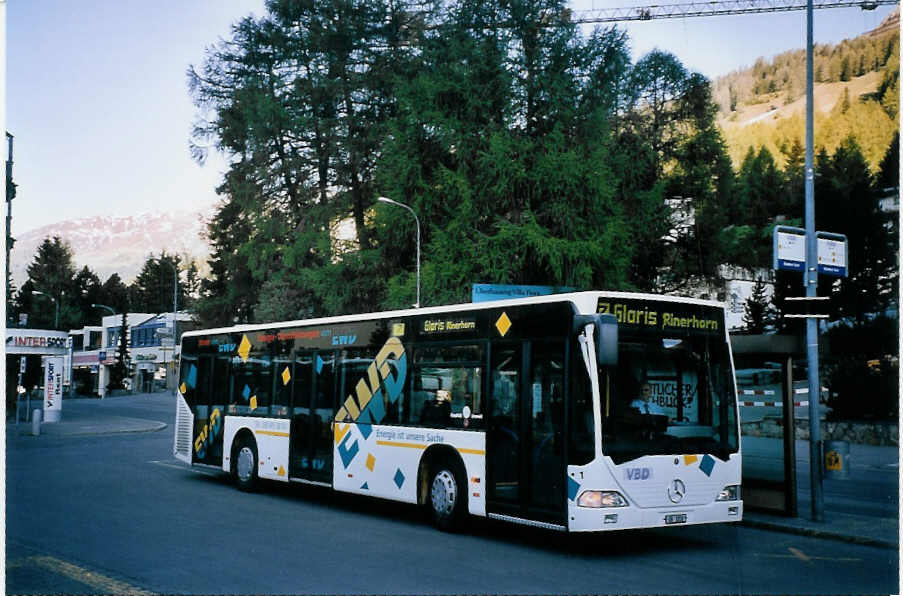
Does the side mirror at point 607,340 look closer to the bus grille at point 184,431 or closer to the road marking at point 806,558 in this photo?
the road marking at point 806,558

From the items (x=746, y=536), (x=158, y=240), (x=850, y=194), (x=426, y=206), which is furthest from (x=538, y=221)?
(x=158, y=240)

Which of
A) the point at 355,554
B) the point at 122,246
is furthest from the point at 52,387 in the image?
the point at 122,246

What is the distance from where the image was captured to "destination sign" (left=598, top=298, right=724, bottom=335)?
10.2m

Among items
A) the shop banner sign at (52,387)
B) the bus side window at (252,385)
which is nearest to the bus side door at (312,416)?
the bus side window at (252,385)

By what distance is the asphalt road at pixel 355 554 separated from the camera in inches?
327

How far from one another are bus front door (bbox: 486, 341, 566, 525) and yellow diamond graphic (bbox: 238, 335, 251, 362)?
6.84 meters

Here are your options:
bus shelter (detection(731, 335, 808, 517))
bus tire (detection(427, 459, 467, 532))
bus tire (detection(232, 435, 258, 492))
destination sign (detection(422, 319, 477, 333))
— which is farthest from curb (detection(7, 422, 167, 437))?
bus shelter (detection(731, 335, 808, 517))

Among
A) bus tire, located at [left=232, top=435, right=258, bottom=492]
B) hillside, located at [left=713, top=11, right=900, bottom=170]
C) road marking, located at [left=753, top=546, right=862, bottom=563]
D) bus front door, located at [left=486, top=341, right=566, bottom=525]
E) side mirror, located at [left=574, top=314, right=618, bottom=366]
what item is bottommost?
road marking, located at [left=753, top=546, right=862, bottom=563]

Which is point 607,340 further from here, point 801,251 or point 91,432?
point 91,432

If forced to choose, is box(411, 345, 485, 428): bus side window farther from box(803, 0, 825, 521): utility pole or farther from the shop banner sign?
the shop banner sign

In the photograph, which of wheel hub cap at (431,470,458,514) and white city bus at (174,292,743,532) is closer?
white city bus at (174,292,743,532)

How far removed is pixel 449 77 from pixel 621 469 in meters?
24.0

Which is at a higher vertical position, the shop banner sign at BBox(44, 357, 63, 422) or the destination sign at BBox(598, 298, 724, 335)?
the destination sign at BBox(598, 298, 724, 335)

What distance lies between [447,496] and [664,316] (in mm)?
3411
